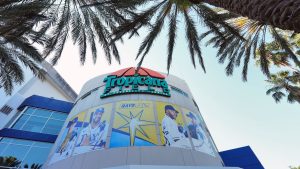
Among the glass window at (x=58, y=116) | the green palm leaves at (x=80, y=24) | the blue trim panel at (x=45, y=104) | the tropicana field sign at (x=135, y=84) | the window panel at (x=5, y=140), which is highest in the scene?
the blue trim panel at (x=45, y=104)

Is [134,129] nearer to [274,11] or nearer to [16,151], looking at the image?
[16,151]

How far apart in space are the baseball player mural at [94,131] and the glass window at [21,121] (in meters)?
10.4

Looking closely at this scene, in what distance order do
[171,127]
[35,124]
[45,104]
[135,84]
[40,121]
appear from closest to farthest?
[171,127]
[135,84]
[35,124]
[40,121]
[45,104]

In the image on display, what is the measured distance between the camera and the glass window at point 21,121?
77.1 feet

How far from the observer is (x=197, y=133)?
17484 millimetres

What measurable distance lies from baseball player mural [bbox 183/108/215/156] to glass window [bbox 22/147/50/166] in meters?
14.0

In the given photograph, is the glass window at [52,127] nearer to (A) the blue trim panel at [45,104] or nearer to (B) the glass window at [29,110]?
(A) the blue trim panel at [45,104]

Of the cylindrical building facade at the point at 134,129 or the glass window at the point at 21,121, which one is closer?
the cylindrical building facade at the point at 134,129

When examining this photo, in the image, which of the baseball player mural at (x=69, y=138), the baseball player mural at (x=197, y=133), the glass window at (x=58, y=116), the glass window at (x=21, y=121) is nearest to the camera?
the baseball player mural at (x=69, y=138)

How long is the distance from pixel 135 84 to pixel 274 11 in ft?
58.3

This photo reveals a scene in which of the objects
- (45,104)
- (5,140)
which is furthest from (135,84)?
(5,140)

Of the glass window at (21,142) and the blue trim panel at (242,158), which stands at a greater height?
the glass window at (21,142)

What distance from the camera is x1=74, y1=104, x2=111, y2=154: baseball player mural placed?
49.7 feet

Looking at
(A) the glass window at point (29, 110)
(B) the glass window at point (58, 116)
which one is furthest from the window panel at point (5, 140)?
(B) the glass window at point (58, 116)
